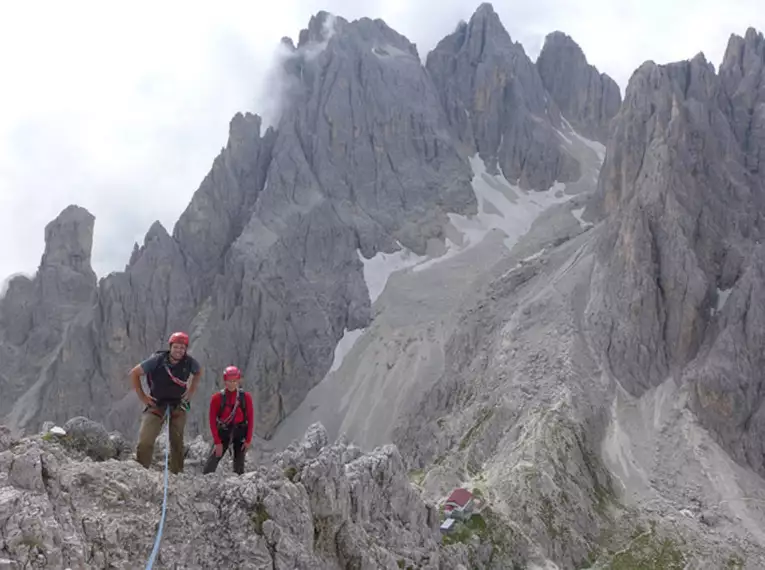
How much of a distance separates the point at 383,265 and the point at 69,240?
2111 inches

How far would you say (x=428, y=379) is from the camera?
83.2 meters

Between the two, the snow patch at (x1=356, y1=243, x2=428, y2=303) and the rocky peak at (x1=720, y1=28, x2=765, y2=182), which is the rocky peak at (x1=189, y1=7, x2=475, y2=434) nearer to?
the snow patch at (x1=356, y1=243, x2=428, y2=303)

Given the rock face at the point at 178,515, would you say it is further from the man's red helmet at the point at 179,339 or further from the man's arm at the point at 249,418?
the man's red helmet at the point at 179,339

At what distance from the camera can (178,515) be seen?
42.6 ft

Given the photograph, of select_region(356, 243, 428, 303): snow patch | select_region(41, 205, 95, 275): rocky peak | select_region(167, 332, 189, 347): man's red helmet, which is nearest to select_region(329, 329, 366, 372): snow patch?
select_region(356, 243, 428, 303): snow patch

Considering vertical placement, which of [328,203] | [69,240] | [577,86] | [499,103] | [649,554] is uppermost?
[577,86]

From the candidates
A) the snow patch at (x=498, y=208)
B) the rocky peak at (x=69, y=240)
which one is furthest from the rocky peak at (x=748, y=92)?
the rocky peak at (x=69, y=240)

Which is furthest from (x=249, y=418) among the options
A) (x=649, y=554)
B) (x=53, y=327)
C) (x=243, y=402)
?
(x=53, y=327)

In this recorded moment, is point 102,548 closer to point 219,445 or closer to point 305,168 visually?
point 219,445

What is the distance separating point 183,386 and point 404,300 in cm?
8635

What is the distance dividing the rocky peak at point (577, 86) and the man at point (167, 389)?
14568 cm

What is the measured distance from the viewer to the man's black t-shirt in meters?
14.1

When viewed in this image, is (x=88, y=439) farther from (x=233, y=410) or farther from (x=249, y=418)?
(x=249, y=418)

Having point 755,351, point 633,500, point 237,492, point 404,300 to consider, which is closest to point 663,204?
point 755,351
